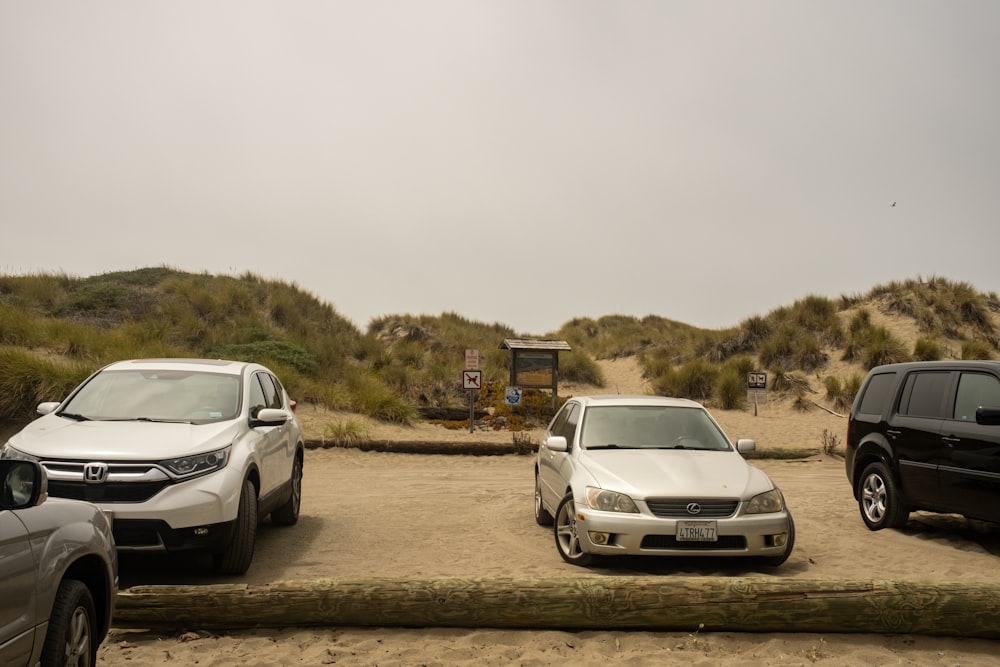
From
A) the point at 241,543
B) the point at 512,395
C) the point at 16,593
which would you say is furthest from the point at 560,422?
the point at 512,395

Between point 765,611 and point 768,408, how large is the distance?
2270 cm

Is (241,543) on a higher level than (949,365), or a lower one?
lower

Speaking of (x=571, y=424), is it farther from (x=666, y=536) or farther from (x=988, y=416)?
(x=988, y=416)

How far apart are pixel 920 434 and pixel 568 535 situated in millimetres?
4188

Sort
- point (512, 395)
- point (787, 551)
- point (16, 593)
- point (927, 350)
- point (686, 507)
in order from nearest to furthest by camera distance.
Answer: point (16, 593)
point (686, 507)
point (787, 551)
point (512, 395)
point (927, 350)

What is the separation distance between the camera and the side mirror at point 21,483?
3.76 meters

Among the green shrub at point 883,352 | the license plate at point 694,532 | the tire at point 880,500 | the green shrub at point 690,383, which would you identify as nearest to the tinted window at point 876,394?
the tire at point 880,500

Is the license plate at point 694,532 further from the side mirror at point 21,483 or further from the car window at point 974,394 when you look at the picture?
the side mirror at point 21,483

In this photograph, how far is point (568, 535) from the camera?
8188 millimetres

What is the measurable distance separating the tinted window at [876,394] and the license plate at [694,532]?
13.3 ft

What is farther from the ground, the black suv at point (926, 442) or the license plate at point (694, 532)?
the black suv at point (926, 442)

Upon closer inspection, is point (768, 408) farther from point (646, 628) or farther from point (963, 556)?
point (646, 628)

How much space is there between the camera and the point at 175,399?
8414 mm

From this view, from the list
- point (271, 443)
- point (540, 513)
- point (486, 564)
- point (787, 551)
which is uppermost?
point (271, 443)
